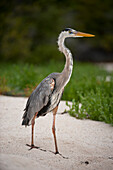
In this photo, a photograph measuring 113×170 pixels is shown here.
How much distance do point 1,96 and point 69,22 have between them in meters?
15.4

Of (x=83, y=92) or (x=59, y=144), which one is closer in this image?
(x=59, y=144)

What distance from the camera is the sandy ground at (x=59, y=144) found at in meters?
3.21

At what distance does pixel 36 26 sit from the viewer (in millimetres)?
19016

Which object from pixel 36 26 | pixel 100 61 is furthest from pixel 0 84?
pixel 100 61

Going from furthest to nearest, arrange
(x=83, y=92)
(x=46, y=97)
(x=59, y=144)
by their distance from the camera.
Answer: (x=83, y=92) → (x=59, y=144) → (x=46, y=97)

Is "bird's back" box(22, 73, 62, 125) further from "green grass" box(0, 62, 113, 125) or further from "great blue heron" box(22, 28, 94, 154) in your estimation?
"green grass" box(0, 62, 113, 125)

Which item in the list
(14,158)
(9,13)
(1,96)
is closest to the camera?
(14,158)

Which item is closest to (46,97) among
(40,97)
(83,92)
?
(40,97)

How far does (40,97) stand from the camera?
3.61m

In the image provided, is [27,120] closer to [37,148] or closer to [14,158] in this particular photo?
[37,148]

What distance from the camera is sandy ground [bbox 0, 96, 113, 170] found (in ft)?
10.5

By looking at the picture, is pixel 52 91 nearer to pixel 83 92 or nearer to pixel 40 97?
pixel 40 97

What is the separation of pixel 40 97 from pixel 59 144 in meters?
0.79

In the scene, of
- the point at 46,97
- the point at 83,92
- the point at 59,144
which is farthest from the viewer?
the point at 83,92
